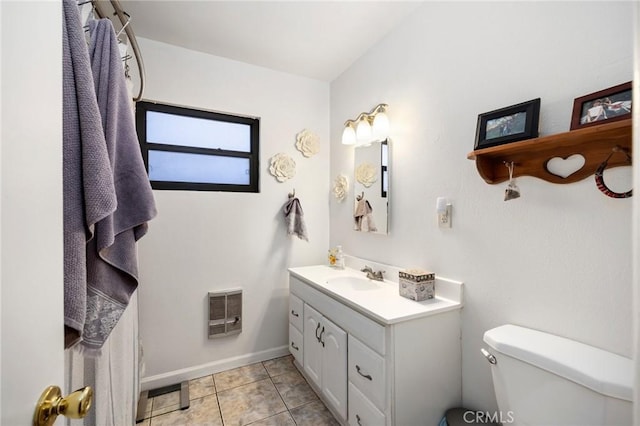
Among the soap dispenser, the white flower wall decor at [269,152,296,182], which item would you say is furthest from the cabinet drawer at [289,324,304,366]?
the white flower wall decor at [269,152,296,182]

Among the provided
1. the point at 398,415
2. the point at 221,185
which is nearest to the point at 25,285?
the point at 398,415

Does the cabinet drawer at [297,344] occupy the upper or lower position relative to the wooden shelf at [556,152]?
lower

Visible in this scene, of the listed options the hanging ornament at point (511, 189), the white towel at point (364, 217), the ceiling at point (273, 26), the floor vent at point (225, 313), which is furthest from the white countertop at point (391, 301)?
the ceiling at point (273, 26)

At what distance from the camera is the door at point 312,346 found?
5.56ft

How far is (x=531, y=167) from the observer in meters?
1.10

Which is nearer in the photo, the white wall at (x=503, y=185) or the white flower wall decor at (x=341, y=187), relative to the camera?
the white wall at (x=503, y=185)

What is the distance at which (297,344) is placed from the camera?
2002 mm

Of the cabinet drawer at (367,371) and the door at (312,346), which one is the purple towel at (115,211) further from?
the door at (312,346)

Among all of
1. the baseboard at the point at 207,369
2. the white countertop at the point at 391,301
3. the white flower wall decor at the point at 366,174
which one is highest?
the white flower wall decor at the point at 366,174

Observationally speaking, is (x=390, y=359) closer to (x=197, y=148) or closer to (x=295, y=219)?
(x=295, y=219)

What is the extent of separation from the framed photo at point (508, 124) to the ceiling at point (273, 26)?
920mm

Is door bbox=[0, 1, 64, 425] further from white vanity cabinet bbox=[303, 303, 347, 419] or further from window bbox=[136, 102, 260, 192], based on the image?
window bbox=[136, 102, 260, 192]

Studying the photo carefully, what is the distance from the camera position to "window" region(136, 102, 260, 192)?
6.57 ft

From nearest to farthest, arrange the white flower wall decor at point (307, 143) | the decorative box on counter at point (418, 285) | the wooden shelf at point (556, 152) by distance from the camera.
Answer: the wooden shelf at point (556, 152) → the decorative box on counter at point (418, 285) → the white flower wall decor at point (307, 143)
